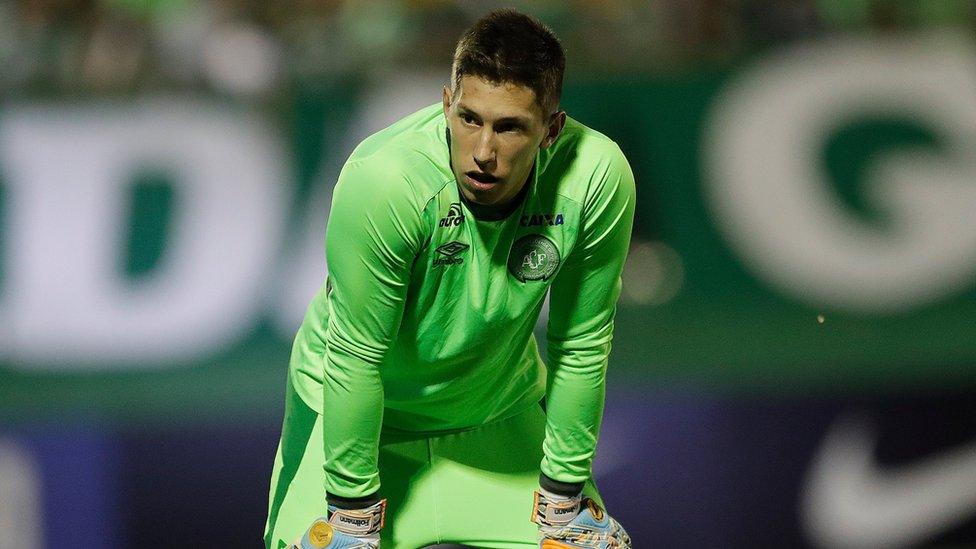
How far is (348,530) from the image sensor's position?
6.86 feet

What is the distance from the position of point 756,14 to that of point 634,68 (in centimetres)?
37

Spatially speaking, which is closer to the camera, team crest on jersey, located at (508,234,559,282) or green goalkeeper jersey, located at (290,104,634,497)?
green goalkeeper jersey, located at (290,104,634,497)

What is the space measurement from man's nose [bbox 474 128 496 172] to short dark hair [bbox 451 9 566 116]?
3.1 inches

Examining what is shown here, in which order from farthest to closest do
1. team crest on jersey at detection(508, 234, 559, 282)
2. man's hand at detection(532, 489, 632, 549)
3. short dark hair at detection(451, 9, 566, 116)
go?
man's hand at detection(532, 489, 632, 549)
team crest on jersey at detection(508, 234, 559, 282)
short dark hair at detection(451, 9, 566, 116)

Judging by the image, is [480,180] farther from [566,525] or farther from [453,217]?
[566,525]

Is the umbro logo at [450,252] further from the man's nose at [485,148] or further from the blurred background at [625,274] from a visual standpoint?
the blurred background at [625,274]

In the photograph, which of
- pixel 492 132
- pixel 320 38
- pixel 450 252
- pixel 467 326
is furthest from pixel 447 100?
pixel 320 38

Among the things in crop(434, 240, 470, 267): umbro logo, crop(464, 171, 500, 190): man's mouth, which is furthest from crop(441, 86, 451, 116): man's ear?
crop(434, 240, 470, 267): umbro logo

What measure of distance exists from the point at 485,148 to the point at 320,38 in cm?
179

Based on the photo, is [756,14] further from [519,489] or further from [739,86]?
[519,489]

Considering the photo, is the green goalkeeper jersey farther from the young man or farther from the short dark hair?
the short dark hair

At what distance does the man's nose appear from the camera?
1.83m

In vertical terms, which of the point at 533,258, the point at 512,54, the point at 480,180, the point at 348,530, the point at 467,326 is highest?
the point at 512,54

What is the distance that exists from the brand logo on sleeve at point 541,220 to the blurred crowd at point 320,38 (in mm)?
1546
